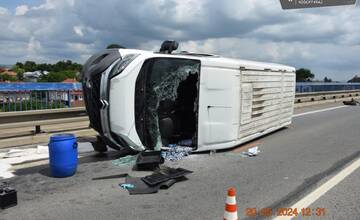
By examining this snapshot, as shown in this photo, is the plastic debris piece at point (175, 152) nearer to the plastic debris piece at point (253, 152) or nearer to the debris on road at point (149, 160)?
the debris on road at point (149, 160)

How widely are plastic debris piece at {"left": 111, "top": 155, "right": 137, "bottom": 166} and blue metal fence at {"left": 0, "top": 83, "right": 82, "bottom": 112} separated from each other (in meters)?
3.68

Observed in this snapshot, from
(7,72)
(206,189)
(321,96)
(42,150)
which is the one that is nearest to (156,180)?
(206,189)

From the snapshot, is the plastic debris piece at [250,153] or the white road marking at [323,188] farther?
the plastic debris piece at [250,153]

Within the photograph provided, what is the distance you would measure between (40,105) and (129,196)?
5673 mm

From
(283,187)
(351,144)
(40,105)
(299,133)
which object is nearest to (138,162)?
(283,187)

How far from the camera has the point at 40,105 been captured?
10.1 meters

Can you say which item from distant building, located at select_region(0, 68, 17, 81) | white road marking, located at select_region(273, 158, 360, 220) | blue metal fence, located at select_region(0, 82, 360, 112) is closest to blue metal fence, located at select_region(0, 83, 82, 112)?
blue metal fence, located at select_region(0, 82, 360, 112)

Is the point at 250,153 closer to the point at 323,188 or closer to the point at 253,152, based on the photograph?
the point at 253,152

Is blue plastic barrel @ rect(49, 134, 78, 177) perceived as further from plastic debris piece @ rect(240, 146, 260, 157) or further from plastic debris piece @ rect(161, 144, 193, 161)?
plastic debris piece @ rect(240, 146, 260, 157)

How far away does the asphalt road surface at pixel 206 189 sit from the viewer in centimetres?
476

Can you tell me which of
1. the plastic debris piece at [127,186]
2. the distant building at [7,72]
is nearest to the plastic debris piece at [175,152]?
the plastic debris piece at [127,186]

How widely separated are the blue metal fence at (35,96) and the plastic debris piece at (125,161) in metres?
3.68

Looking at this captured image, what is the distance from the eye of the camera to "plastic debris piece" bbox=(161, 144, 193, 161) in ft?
25.2

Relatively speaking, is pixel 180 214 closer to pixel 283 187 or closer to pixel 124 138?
pixel 283 187
